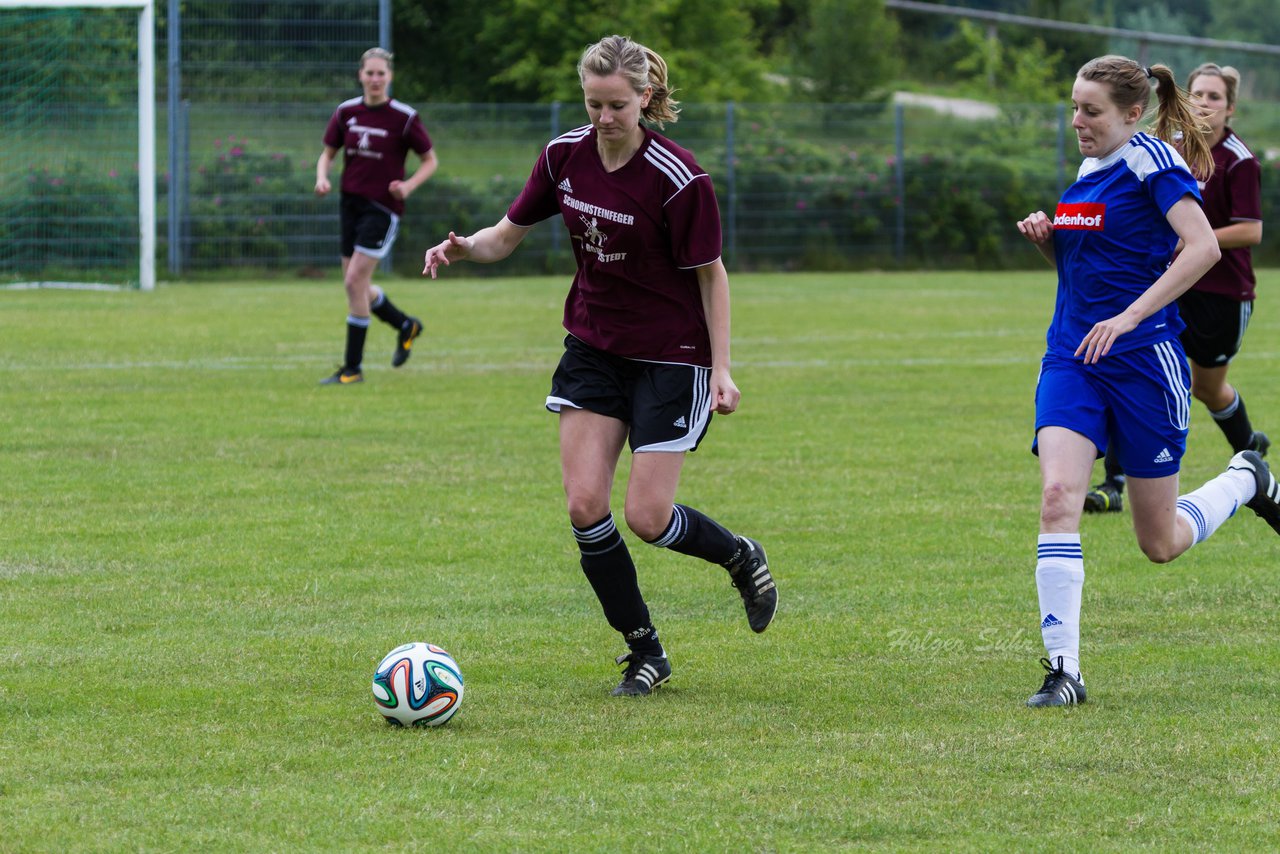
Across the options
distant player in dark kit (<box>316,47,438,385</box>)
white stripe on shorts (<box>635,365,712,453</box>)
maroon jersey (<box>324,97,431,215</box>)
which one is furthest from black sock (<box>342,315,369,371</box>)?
white stripe on shorts (<box>635,365,712,453</box>)

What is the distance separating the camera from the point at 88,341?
15766 mm

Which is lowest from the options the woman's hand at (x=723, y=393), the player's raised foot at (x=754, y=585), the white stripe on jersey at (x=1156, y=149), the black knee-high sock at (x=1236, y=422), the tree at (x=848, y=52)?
the tree at (x=848, y=52)

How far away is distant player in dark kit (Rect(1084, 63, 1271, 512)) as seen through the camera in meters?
7.86

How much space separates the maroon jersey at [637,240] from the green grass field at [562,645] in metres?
1.06

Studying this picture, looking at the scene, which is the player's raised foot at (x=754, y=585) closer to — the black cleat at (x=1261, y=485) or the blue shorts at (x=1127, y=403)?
the blue shorts at (x=1127, y=403)

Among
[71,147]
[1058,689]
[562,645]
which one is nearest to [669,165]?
[562,645]

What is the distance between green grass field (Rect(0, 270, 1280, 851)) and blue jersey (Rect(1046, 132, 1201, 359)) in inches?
42.5

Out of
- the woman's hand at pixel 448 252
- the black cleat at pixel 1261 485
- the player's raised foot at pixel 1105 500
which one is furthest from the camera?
the player's raised foot at pixel 1105 500

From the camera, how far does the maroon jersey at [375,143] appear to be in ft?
44.0

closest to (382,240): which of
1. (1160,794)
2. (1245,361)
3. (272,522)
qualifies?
(272,522)

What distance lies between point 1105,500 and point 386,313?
6.86 meters

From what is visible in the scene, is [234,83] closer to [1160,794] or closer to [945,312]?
[945,312]

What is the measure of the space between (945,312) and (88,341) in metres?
9.74

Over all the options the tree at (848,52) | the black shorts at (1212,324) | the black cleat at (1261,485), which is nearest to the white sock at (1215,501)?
the black cleat at (1261,485)
